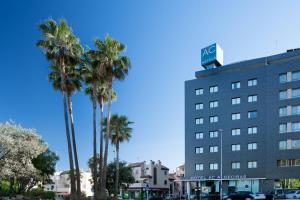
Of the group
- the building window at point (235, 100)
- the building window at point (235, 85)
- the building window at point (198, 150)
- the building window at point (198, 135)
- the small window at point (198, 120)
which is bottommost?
the building window at point (198, 150)

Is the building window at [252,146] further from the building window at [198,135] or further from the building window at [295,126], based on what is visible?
the building window at [198,135]

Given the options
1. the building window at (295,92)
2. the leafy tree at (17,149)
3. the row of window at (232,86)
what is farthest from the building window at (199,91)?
the leafy tree at (17,149)

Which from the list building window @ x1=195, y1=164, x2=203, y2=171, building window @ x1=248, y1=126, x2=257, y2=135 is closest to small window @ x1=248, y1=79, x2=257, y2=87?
building window @ x1=248, y1=126, x2=257, y2=135

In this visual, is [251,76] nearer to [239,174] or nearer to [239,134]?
[239,134]

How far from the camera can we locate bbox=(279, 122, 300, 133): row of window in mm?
73688

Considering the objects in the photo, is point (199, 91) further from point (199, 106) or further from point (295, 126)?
point (295, 126)

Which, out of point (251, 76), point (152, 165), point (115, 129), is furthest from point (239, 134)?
point (152, 165)

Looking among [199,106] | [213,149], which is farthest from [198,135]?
[199,106]

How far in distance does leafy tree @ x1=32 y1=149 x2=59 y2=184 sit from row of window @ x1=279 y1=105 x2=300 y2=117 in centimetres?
4303

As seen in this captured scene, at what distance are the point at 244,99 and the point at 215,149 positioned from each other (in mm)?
11868

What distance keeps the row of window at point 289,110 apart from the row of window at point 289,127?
191cm

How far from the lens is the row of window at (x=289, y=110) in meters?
74.6

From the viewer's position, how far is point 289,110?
75250 mm

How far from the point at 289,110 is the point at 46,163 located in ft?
150
